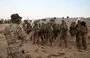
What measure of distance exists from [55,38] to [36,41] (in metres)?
1.59

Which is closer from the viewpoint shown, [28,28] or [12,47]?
[12,47]

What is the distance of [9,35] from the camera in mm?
6656

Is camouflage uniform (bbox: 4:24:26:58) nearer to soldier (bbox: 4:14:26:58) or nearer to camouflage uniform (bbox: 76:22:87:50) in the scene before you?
soldier (bbox: 4:14:26:58)

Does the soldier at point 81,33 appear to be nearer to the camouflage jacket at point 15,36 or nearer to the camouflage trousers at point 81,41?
the camouflage trousers at point 81,41

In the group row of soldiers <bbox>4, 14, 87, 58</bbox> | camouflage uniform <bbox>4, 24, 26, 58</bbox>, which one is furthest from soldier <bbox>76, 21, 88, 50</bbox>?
camouflage uniform <bbox>4, 24, 26, 58</bbox>

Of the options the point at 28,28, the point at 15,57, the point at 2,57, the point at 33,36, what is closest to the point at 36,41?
the point at 33,36

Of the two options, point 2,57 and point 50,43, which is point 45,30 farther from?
point 2,57

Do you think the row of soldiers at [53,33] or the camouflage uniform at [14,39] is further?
the row of soldiers at [53,33]

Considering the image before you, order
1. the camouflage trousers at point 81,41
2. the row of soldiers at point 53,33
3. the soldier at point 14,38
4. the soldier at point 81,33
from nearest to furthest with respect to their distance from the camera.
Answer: the soldier at point 14,38 < the soldier at point 81,33 < the camouflage trousers at point 81,41 < the row of soldiers at point 53,33

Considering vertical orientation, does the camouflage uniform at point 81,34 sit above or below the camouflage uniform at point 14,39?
below

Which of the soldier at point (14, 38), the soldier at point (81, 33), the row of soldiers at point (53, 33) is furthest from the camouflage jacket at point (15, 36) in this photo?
the row of soldiers at point (53, 33)

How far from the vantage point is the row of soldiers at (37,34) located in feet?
22.0

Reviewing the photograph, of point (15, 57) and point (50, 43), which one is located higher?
point (15, 57)

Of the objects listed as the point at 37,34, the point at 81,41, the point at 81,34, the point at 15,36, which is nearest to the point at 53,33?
the point at 37,34
